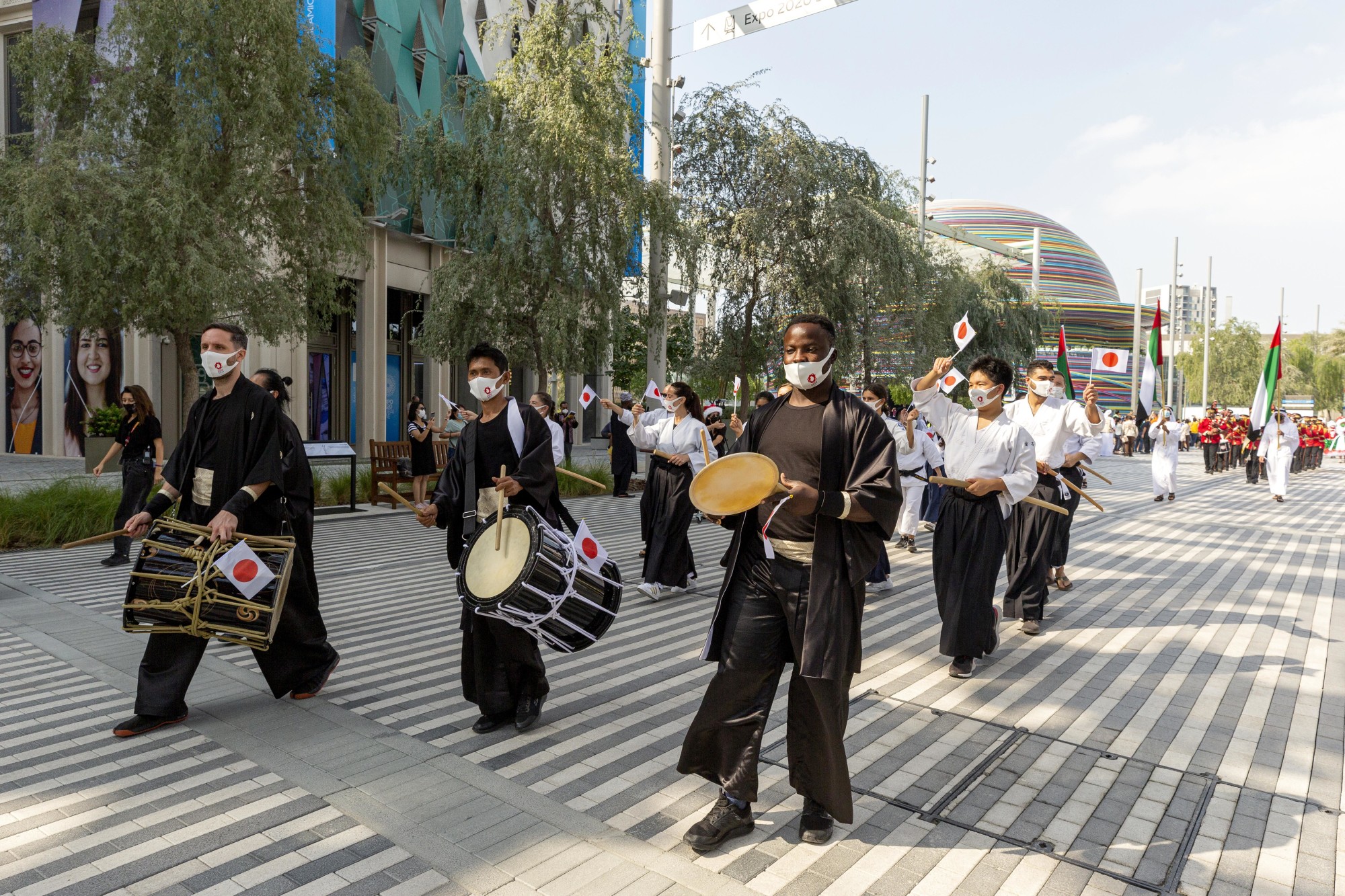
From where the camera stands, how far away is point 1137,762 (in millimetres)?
4492

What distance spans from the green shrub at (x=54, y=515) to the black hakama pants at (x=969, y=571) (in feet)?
30.3

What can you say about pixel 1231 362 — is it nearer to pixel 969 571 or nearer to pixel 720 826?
pixel 969 571

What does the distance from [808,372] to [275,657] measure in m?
3.35

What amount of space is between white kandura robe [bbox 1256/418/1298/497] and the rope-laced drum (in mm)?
21721

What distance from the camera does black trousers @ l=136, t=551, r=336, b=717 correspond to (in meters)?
4.64

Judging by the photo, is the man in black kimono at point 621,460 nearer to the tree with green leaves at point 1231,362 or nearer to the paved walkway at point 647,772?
the paved walkway at point 647,772

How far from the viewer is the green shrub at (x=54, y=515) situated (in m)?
10.3

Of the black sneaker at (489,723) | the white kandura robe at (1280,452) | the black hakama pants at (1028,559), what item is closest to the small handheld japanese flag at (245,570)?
the black sneaker at (489,723)

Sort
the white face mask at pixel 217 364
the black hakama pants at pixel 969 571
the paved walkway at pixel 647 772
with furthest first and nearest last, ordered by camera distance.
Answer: the black hakama pants at pixel 969 571 → the white face mask at pixel 217 364 → the paved walkway at pixel 647 772

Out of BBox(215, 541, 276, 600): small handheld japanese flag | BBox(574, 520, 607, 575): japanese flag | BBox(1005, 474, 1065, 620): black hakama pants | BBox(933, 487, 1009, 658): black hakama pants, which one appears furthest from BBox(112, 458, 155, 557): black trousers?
BBox(1005, 474, 1065, 620): black hakama pants

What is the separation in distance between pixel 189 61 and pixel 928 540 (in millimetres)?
12128

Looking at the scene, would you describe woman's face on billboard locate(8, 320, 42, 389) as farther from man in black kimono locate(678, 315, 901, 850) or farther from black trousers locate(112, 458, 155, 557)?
man in black kimono locate(678, 315, 901, 850)

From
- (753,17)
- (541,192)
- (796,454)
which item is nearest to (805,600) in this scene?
(796,454)

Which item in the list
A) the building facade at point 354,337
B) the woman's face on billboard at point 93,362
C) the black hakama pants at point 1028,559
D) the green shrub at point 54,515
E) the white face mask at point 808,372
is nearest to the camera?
the white face mask at point 808,372
